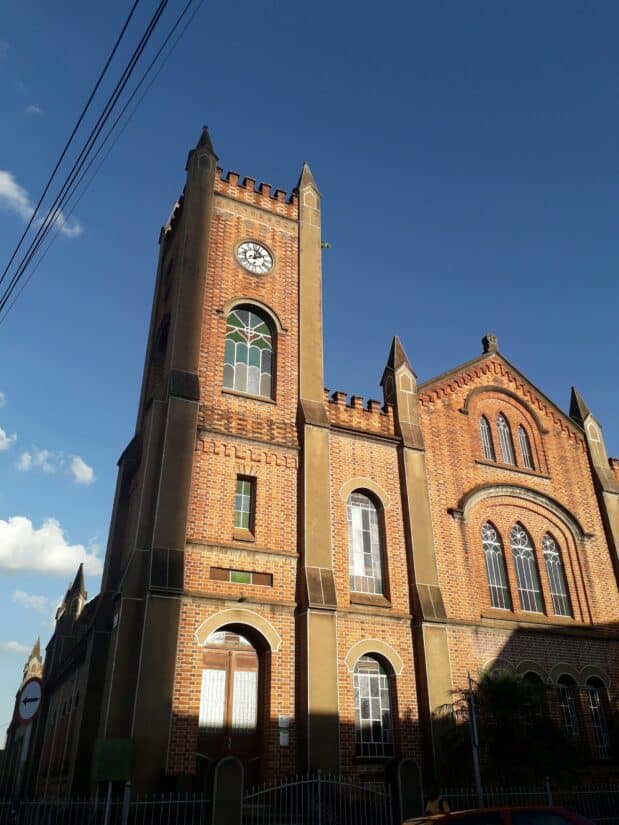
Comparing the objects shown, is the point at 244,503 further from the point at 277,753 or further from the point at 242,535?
the point at 277,753

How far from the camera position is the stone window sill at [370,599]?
56.3ft

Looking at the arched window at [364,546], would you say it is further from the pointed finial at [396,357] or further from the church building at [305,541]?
the pointed finial at [396,357]

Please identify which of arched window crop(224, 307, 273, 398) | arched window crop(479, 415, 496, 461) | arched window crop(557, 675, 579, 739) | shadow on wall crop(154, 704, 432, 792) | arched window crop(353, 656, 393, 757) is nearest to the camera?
shadow on wall crop(154, 704, 432, 792)

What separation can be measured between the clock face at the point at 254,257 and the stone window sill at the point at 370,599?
33.3ft

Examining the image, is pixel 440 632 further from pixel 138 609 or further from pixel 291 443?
pixel 138 609

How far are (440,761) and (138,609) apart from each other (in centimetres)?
782

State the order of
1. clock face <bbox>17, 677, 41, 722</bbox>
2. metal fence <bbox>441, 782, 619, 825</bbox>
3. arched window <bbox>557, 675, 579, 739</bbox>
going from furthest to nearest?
arched window <bbox>557, 675, 579, 739</bbox>
metal fence <bbox>441, 782, 619, 825</bbox>
clock face <bbox>17, 677, 41, 722</bbox>

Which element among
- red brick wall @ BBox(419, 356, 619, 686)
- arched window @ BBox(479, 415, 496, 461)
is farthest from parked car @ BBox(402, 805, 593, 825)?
arched window @ BBox(479, 415, 496, 461)

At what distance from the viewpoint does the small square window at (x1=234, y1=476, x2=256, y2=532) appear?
16.8m

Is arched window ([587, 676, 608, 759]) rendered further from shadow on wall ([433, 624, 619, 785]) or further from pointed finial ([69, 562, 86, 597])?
pointed finial ([69, 562, 86, 597])

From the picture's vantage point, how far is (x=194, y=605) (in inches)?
589

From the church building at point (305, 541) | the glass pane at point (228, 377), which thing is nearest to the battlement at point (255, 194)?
the church building at point (305, 541)

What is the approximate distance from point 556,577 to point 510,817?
45.5 feet

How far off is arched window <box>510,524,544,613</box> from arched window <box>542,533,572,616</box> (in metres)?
0.51
